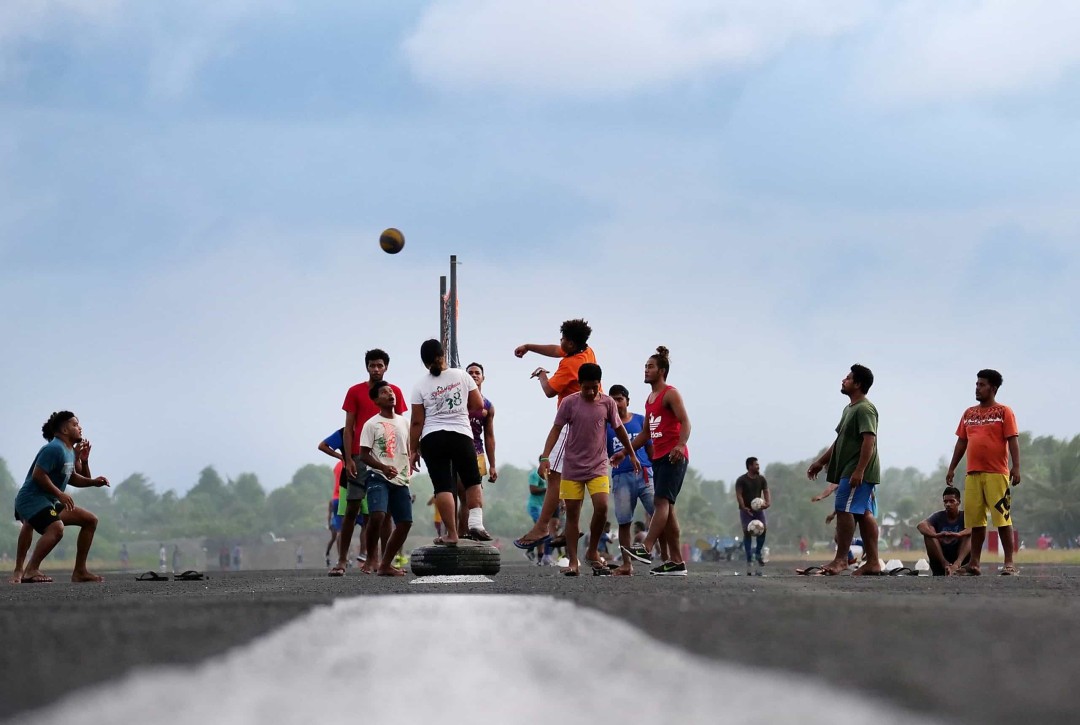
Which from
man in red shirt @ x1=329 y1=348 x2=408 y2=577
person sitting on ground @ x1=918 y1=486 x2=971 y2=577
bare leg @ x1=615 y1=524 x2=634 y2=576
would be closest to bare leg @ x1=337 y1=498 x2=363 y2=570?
man in red shirt @ x1=329 y1=348 x2=408 y2=577

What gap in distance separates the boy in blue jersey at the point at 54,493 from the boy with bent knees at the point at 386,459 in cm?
249

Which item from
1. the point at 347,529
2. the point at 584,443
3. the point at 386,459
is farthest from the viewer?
the point at 347,529

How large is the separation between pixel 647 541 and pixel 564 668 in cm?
836

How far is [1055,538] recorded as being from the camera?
124 meters

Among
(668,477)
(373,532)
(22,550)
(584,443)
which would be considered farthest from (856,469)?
(22,550)

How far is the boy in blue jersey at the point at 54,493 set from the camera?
44.3ft

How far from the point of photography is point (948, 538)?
48.5 ft

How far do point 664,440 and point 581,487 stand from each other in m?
1.17

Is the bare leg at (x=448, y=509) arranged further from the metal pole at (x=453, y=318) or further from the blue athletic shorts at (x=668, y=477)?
the metal pole at (x=453, y=318)

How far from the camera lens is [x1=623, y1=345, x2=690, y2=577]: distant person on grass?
12.8 metres

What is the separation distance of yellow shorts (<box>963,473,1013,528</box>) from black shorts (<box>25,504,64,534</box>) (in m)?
8.58

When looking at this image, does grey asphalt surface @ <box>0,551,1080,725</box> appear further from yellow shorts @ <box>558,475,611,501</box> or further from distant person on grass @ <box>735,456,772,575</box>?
distant person on grass @ <box>735,456,772,575</box>

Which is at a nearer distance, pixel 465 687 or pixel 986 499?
pixel 465 687

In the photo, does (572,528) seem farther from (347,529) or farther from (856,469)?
(347,529)
